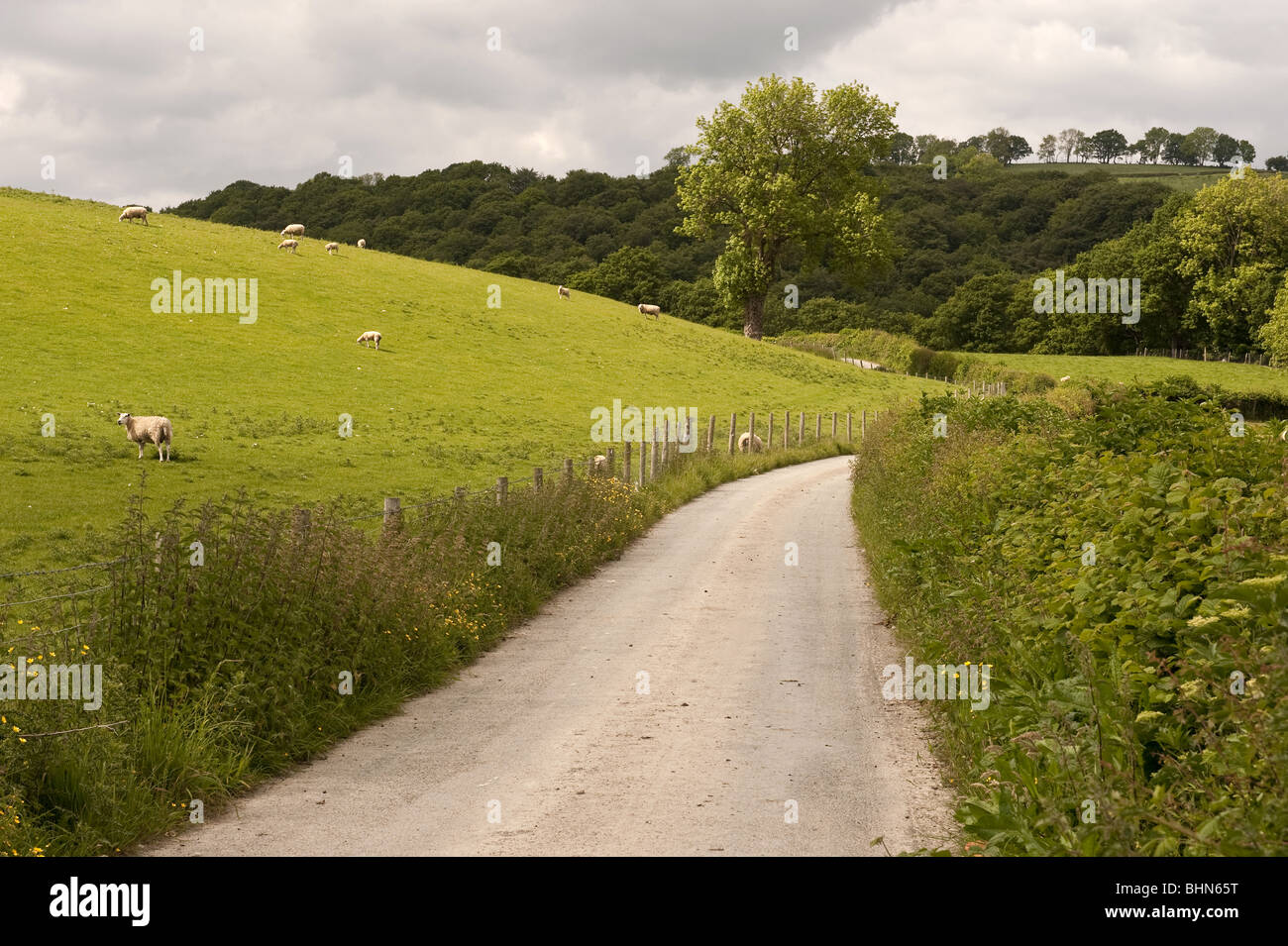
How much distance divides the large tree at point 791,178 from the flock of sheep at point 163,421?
27.6 feet

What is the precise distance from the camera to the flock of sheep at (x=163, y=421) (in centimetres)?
2980

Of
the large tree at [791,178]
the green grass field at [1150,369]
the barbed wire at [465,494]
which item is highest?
the large tree at [791,178]

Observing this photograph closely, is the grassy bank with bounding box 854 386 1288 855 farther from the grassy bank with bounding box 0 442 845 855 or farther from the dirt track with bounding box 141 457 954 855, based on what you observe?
the grassy bank with bounding box 0 442 845 855

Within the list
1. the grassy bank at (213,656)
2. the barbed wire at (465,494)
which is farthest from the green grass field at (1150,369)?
the grassy bank at (213,656)

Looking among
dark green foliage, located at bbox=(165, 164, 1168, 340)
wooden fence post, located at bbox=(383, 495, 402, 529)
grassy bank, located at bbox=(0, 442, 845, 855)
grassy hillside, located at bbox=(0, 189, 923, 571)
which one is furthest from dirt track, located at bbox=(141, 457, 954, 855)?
dark green foliage, located at bbox=(165, 164, 1168, 340)

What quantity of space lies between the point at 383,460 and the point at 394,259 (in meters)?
43.8

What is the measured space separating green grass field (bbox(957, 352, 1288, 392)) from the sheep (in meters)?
62.2

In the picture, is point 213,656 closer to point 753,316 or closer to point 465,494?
point 465,494

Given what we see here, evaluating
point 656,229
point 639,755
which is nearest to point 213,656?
point 639,755

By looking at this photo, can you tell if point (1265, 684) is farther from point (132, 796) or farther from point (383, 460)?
point (383, 460)

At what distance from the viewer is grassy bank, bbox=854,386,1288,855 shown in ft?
15.7

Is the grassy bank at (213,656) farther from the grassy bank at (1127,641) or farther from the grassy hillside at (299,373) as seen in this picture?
the grassy hillside at (299,373)

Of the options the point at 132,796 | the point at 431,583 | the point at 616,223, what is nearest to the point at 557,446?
the point at 431,583

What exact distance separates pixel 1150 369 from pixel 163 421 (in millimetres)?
77429
